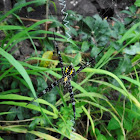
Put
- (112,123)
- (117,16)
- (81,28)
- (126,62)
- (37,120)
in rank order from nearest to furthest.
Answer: (37,120), (112,123), (126,62), (81,28), (117,16)

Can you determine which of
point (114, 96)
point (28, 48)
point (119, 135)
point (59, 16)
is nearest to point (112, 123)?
point (119, 135)

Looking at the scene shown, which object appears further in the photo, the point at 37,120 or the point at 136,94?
the point at 136,94

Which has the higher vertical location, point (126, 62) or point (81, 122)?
point (126, 62)

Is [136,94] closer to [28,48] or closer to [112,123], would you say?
[112,123]

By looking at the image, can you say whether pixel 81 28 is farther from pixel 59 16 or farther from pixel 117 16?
pixel 117 16

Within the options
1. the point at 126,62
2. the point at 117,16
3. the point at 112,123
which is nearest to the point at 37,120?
the point at 112,123

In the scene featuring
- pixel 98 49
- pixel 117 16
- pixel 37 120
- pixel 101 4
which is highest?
pixel 101 4

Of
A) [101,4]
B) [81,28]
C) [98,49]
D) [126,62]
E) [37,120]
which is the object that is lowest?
[37,120]

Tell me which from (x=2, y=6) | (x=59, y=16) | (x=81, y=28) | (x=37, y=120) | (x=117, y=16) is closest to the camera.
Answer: (x=37, y=120)

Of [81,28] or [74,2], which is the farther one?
[74,2]
